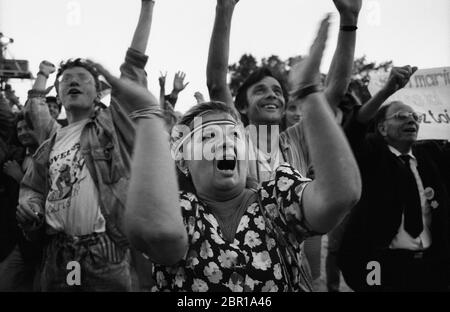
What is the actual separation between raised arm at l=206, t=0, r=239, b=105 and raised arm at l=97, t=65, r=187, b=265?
117 cm

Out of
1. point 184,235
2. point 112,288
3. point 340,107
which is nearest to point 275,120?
point 340,107

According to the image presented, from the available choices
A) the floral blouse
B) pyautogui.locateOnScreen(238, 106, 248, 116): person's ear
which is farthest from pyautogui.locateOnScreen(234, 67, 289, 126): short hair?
the floral blouse

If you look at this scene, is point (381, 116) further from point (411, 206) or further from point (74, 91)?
point (74, 91)

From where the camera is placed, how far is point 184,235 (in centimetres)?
126

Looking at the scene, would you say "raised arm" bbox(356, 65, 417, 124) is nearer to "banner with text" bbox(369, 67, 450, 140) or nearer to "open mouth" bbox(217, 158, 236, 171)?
"banner with text" bbox(369, 67, 450, 140)

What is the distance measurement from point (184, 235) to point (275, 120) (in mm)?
1709

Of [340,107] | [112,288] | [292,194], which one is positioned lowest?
[112,288]

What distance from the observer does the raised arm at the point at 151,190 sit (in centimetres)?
120

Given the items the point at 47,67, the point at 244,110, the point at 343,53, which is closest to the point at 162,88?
the point at 47,67

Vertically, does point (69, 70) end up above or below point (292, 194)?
above

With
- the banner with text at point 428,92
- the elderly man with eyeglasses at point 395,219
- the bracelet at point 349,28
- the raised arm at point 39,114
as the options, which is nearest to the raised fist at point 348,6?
the bracelet at point 349,28

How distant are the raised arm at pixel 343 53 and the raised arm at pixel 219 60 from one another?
22.2 inches

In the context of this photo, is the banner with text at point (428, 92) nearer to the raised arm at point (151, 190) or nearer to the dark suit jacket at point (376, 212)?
the dark suit jacket at point (376, 212)

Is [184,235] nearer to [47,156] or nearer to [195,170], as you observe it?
[195,170]
